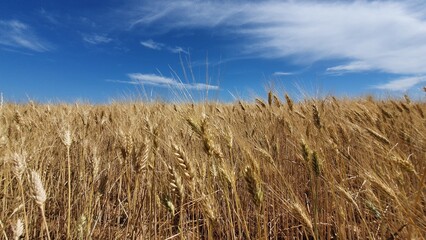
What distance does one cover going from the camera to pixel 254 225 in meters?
1.98

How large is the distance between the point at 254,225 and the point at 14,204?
4.79ft

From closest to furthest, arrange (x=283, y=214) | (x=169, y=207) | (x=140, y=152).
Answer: (x=169, y=207), (x=140, y=152), (x=283, y=214)

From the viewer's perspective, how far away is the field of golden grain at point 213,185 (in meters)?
1.20

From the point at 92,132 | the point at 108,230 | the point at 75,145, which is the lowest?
the point at 108,230

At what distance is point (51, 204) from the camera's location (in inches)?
83.7

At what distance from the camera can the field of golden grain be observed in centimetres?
120

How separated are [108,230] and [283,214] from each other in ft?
3.53

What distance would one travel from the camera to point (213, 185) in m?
1.75

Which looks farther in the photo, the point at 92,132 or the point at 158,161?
the point at 92,132

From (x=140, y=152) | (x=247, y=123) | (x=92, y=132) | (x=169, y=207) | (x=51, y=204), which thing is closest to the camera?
(x=169, y=207)

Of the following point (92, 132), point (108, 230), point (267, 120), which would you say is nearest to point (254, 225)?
point (108, 230)

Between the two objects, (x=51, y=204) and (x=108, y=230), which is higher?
(x=51, y=204)

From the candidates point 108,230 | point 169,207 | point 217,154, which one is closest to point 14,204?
point 108,230

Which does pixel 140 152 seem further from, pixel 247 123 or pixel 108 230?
pixel 247 123
